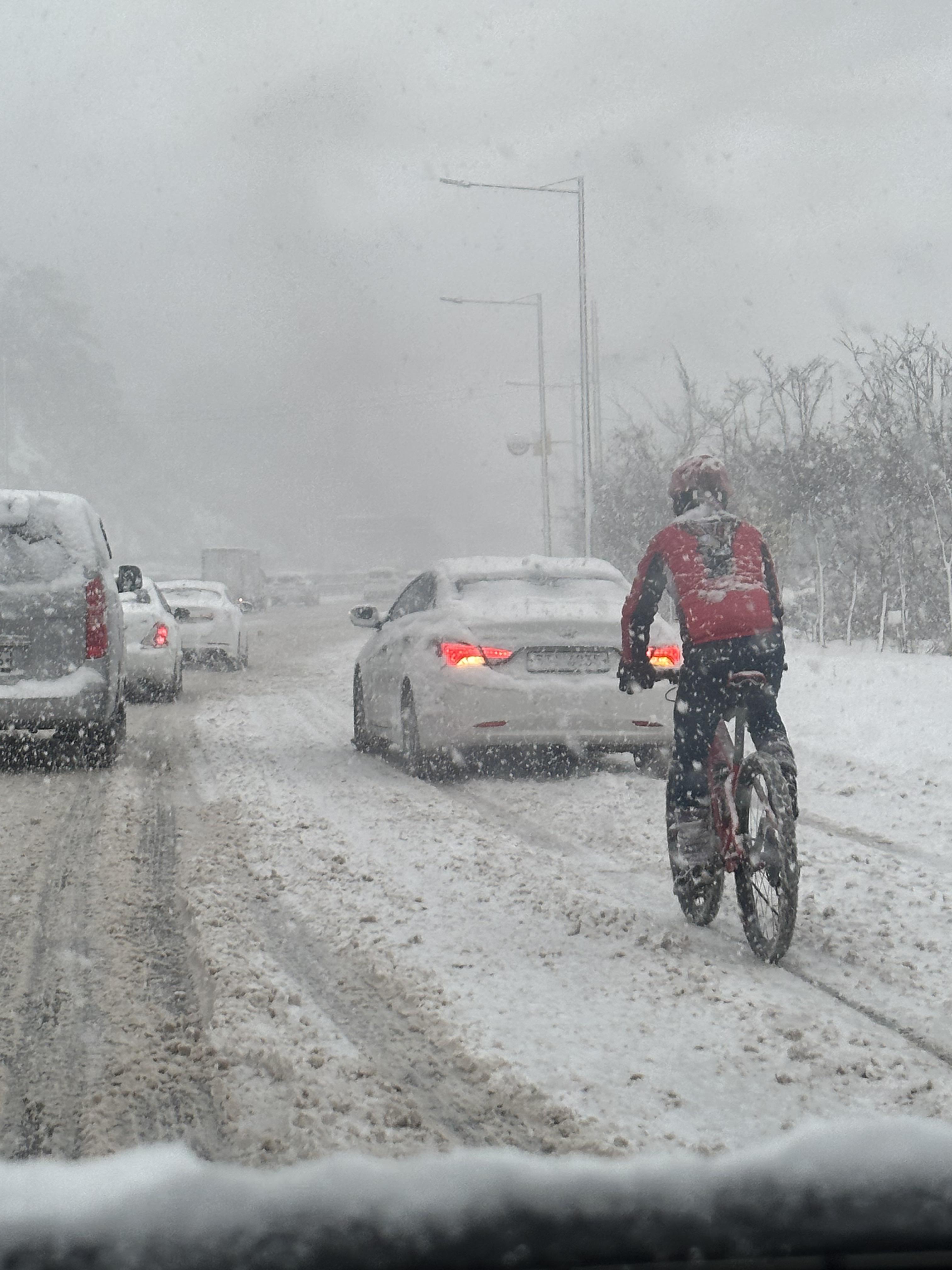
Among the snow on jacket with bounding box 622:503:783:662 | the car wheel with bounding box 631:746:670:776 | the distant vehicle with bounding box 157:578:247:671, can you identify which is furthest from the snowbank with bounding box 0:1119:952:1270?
the distant vehicle with bounding box 157:578:247:671

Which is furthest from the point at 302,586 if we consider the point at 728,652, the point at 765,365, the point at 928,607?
the point at 728,652

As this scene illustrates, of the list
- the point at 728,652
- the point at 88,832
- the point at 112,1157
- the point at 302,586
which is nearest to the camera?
the point at 112,1157

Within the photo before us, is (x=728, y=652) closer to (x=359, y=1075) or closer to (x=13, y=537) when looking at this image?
(x=359, y=1075)

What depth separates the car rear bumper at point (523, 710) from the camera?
355 inches

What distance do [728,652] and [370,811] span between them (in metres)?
3.65

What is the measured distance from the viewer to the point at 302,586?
221 feet

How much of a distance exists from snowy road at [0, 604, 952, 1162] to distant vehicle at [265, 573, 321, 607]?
58.2 metres

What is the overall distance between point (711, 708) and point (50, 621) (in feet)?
19.0

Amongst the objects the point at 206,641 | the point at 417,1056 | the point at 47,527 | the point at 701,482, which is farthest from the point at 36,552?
the point at 206,641

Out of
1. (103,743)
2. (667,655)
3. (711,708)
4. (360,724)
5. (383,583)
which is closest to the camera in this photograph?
(711,708)

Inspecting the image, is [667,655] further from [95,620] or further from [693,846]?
[693,846]

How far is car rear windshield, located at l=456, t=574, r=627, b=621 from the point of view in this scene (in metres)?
9.29

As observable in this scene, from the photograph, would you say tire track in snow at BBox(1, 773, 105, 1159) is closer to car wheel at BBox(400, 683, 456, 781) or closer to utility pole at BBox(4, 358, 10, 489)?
car wheel at BBox(400, 683, 456, 781)

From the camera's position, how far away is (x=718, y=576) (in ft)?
16.5
